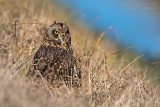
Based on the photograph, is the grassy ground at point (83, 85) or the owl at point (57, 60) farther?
the owl at point (57, 60)

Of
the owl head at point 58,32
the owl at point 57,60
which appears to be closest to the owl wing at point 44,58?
the owl at point 57,60

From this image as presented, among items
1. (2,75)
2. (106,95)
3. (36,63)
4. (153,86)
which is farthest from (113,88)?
(2,75)

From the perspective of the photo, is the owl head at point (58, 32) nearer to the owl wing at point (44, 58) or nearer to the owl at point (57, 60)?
the owl at point (57, 60)

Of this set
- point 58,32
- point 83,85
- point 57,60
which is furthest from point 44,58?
point 83,85

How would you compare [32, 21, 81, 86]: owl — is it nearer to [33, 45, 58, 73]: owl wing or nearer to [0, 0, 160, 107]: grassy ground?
[33, 45, 58, 73]: owl wing

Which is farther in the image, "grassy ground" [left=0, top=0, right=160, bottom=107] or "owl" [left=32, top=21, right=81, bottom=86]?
"owl" [left=32, top=21, right=81, bottom=86]

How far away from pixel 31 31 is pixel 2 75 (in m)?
2.36

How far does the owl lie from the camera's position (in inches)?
117

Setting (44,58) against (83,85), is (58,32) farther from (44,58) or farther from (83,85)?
(83,85)

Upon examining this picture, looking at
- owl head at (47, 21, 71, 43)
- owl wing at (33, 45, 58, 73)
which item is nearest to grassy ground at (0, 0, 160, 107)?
owl wing at (33, 45, 58, 73)

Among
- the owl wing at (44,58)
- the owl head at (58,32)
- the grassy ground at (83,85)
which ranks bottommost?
the grassy ground at (83,85)

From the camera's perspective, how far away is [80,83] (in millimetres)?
3109

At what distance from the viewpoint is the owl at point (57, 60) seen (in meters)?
2.98

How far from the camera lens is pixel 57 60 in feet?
9.87
